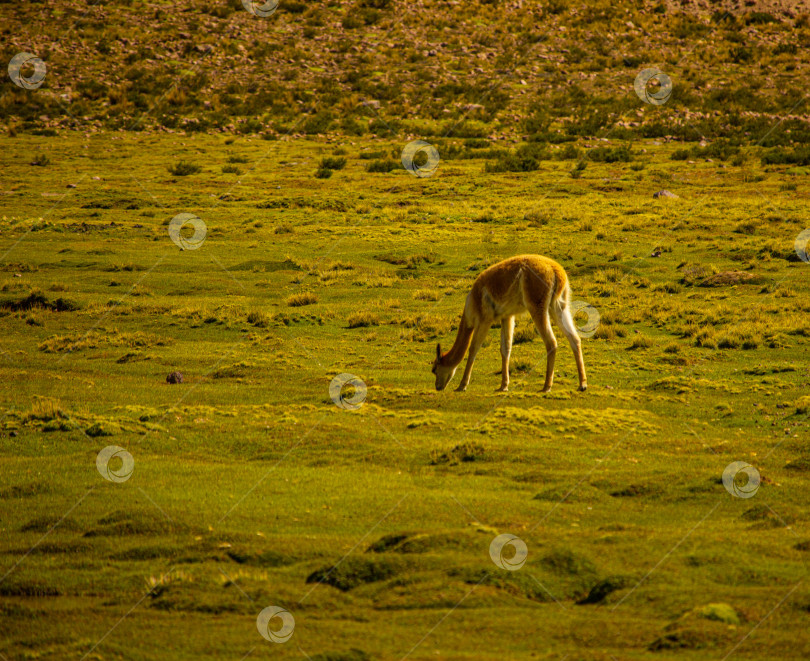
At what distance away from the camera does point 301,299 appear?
75.3ft

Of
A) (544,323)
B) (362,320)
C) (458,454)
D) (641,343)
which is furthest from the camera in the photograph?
(362,320)

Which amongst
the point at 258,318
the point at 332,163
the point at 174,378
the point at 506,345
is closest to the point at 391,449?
the point at 506,345

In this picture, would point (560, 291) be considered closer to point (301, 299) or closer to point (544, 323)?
point (544, 323)

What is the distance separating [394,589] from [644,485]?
4.06 meters

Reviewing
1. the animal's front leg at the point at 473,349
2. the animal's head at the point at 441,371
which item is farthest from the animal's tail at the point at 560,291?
the animal's head at the point at 441,371

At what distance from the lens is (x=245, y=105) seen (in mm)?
55531

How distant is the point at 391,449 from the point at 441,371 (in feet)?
10.3

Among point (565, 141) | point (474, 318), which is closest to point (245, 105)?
point (565, 141)

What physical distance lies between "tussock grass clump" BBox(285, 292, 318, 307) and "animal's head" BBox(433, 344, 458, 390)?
8.70 metres

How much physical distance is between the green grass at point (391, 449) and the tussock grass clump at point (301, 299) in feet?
0.17

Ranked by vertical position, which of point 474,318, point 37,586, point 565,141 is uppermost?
point 565,141

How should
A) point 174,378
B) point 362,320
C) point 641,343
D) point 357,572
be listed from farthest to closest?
point 362,320
point 641,343
point 174,378
point 357,572

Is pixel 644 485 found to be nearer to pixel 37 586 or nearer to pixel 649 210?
pixel 37 586

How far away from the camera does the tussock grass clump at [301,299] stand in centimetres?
2280
